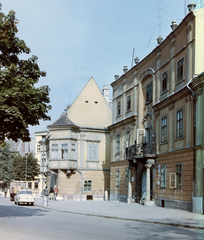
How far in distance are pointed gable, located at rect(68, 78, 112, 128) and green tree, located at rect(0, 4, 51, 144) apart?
2964cm

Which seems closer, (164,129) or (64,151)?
(164,129)

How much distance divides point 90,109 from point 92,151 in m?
5.31

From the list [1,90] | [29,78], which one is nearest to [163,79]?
[29,78]

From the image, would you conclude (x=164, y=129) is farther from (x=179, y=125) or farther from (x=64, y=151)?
(x=64, y=151)

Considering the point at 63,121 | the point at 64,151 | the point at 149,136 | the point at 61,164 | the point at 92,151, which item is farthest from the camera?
the point at 92,151

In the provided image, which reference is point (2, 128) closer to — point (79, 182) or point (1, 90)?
point (1, 90)

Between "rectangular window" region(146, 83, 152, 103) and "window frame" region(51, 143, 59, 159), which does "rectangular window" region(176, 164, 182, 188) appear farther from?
"window frame" region(51, 143, 59, 159)

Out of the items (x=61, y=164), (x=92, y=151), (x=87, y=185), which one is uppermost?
(x=92, y=151)

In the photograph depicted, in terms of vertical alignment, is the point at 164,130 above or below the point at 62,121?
below

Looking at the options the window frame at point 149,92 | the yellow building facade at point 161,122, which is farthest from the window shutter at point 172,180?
the window frame at point 149,92

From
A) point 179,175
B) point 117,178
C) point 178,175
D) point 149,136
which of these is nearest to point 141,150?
point 149,136

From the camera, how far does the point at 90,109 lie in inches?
Result: 1993

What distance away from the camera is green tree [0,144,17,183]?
7788cm

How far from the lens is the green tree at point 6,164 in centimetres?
7788
